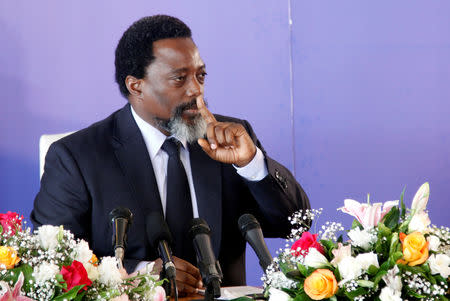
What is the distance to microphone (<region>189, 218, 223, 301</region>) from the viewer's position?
1766 millimetres

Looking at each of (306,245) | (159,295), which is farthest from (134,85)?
(306,245)

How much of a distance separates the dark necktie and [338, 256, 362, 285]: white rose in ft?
4.20

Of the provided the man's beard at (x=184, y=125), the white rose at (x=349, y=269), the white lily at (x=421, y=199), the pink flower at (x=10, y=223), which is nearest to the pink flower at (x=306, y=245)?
the white rose at (x=349, y=269)

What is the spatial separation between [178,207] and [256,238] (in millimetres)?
887

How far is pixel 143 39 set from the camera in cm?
293

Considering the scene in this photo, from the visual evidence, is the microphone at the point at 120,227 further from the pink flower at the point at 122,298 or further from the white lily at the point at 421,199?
the white lily at the point at 421,199

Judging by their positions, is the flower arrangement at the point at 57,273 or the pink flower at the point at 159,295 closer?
the flower arrangement at the point at 57,273

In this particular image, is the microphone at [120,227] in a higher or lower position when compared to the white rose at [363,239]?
lower

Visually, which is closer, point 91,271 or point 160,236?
point 91,271

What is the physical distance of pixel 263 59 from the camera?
4188 millimetres

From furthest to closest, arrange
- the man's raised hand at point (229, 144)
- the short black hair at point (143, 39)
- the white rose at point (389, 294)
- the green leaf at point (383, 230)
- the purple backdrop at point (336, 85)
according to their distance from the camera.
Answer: the purple backdrop at point (336, 85) < the short black hair at point (143, 39) < the man's raised hand at point (229, 144) < the green leaf at point (383, 230) < the white rose at point (389, 294)

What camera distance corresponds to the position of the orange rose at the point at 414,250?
4.78 ft

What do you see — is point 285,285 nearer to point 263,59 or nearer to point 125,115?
point 125,115

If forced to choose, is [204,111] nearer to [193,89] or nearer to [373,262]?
[193,89]
